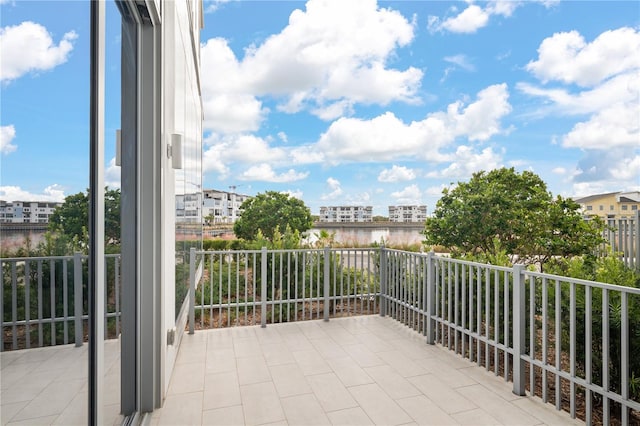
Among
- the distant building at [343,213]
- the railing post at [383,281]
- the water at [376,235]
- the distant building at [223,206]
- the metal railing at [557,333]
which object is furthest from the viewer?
the distant building at [343,213]

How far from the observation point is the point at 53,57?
977 mm

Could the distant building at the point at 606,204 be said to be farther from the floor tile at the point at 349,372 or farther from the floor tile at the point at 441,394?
the floor tile at the point at 349,372

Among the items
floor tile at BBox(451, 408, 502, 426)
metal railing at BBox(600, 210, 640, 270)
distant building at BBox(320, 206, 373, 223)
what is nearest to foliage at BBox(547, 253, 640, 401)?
floor tile at BBox(451, 408, 502, 426)

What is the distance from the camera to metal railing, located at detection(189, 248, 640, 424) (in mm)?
2172

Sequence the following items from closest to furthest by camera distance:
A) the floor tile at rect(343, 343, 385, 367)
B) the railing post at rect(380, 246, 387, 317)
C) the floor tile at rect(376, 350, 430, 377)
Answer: the floor tile at rect(376, 350, 430, 377) < the floor tile at rect(343, 343, 385, 367) < the railing post at rect(380, 246, 387, 317)

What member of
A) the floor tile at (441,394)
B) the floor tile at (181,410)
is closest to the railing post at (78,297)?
the floor tile at (181,410)

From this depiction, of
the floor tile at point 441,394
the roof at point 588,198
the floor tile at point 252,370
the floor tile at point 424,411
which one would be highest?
the roof at point 588,198

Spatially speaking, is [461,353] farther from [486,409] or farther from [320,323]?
[320,323]

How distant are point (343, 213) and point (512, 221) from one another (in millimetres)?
6027

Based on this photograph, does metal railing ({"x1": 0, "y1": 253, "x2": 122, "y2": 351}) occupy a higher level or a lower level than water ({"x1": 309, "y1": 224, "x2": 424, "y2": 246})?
higher

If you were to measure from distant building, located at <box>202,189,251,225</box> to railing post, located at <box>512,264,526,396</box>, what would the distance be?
8385 millimetres

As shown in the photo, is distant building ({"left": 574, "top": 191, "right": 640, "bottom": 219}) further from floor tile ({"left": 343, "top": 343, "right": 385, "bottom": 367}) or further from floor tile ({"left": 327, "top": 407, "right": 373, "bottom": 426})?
floor tile ({"left": 327, "top": 407, "right": 373, "bottom": 426})

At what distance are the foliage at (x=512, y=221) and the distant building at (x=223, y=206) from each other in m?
6.12

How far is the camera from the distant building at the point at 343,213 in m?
10.7
